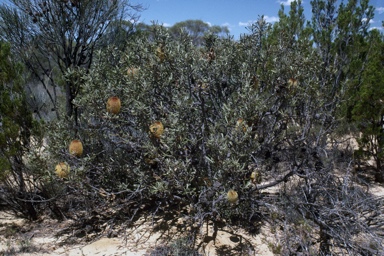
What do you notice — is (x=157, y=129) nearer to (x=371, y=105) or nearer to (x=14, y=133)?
(x=14, y=133)

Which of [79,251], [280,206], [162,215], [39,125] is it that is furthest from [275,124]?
[39,125]

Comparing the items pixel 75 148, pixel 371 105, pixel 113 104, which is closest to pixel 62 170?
pixel 75 148

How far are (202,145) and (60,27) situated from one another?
2.98m

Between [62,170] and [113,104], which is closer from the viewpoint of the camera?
[113,104]

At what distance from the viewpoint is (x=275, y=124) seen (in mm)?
4219

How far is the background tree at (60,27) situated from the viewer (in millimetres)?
5359

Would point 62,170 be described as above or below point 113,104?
Answer: below

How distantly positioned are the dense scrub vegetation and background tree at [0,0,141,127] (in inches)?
35.6

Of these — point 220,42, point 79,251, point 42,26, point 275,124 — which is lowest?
point 79,251

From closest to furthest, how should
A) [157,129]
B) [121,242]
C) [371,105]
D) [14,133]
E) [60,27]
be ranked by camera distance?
[157,129], [121,242], [14,133], [60,27], [371,105]

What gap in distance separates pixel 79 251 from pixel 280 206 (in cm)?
209

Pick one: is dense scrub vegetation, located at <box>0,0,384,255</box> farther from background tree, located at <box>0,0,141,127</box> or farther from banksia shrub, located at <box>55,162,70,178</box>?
background tree, located at <box>0,0,141,127</box>

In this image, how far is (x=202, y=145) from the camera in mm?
3744

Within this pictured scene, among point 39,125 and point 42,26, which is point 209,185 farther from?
point 42,26
